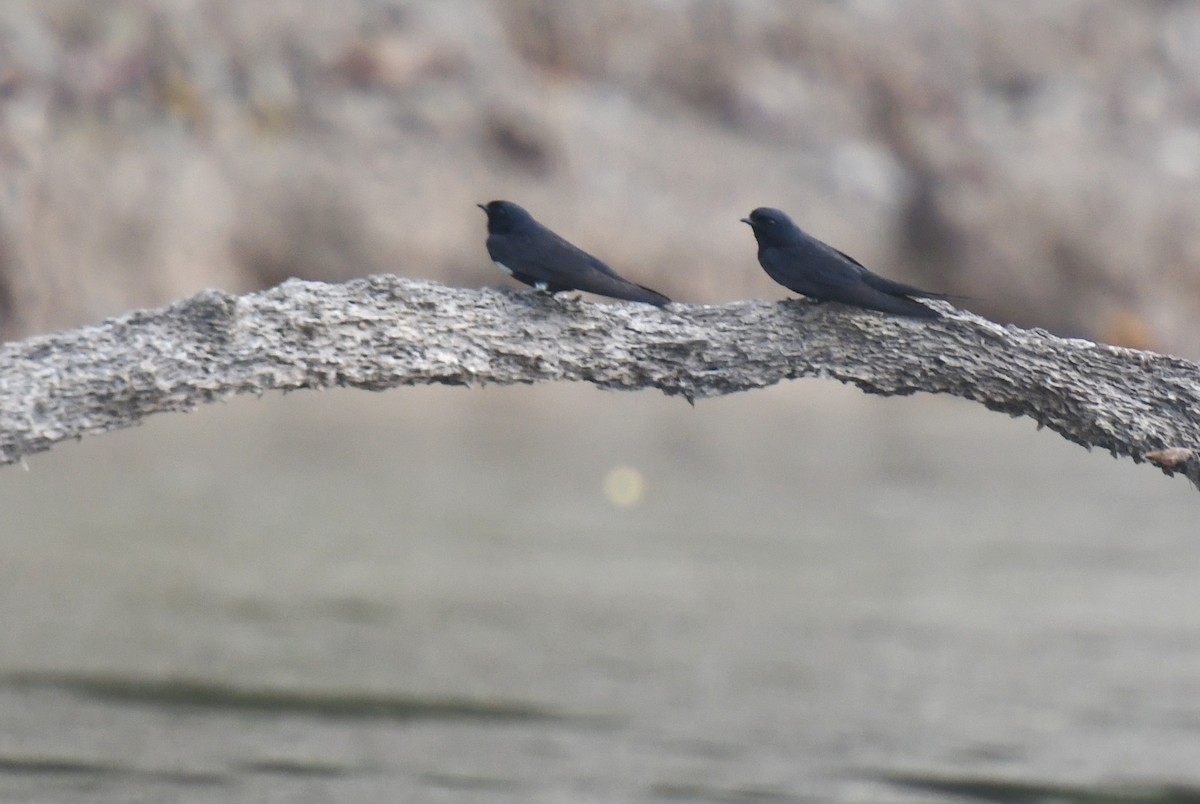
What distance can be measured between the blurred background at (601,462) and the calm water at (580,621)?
0.22ft

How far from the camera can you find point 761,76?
3872cm

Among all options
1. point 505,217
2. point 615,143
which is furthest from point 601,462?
Answer: point 505,217

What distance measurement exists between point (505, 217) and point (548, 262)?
336 mm

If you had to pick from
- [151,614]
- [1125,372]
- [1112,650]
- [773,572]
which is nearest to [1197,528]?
[773,572]

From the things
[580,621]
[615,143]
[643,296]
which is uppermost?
[615,143]

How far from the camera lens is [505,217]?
6051 mm

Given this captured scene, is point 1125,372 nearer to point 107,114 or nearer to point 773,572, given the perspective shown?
point 773,572

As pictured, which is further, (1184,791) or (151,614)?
(151,614)

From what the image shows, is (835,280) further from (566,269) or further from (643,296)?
(566,269)

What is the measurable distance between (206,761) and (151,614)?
499 cm

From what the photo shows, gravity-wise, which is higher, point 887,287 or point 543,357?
point 887,287

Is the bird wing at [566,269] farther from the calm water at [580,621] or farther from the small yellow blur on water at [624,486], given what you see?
the small yellow blur on water at [624,486]

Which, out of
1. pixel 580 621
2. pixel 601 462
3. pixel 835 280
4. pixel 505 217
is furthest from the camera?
pixel 601 462

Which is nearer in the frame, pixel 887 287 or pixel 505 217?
pixel 887 287
